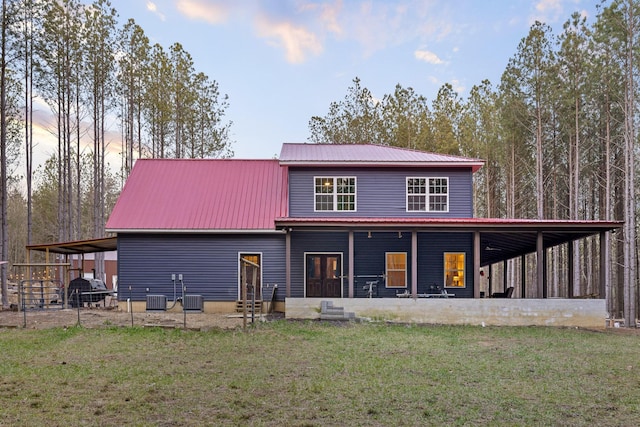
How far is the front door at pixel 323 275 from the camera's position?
61.9 ft

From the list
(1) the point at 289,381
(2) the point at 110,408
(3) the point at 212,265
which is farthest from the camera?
(3) the point at 212,265

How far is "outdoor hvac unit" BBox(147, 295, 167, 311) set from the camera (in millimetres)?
18094

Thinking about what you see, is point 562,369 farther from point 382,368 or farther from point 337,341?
point 337,341

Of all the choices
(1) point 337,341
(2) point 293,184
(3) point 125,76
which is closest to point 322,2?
(2) point 293,184

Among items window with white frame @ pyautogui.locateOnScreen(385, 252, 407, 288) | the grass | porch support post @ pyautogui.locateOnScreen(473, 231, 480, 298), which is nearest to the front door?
window with white frame @ pyautogui.locateOnScreen(385, 252, 407, 288)

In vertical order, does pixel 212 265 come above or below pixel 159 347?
above

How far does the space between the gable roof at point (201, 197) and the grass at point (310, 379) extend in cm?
618

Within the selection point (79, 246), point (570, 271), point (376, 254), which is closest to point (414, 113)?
point (376, 254)

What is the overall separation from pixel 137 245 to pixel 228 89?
16.6 meters

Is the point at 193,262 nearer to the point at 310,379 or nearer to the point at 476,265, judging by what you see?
the point at 476,265

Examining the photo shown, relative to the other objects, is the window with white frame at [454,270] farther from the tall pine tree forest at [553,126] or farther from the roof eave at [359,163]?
the tall pine tree forest at [553,126]

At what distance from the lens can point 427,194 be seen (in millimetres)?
19281

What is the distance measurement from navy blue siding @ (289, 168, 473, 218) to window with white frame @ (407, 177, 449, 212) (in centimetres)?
18

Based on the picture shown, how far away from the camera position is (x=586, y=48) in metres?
21.7
